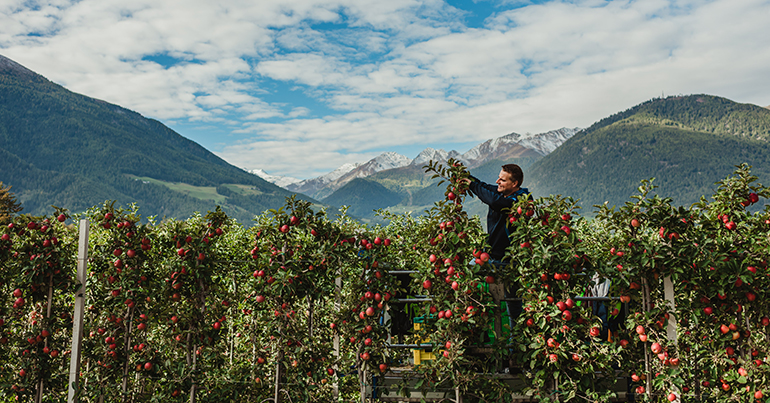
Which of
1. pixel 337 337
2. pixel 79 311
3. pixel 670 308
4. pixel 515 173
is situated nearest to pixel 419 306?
pixel 337 337

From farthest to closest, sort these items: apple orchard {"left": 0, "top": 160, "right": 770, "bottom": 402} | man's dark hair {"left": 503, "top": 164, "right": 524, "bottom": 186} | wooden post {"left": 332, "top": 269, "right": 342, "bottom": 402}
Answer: man's dark hair {"left": 503, "top": 164, "right": 524, "bottom": 186} → wooden post {"left": 332, "top": 269, "right": 342, "bottom": 402} → apple orchard {"left": 0, "top": 160, "right": 770, "bottom": 402}

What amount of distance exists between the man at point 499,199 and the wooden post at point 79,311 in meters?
3.95

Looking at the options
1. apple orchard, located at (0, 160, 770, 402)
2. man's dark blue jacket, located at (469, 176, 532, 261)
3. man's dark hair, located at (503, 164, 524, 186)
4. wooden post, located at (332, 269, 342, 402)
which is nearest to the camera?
apple orchard, located at (0, 160, 770, 402)

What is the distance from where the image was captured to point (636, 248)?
13.9 ft

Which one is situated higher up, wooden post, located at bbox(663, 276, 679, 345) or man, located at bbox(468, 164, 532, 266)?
man, located at bbox(468, 164, 532, 266)

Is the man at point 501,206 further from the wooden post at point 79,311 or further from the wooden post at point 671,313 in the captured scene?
the wooden post at point 79,311

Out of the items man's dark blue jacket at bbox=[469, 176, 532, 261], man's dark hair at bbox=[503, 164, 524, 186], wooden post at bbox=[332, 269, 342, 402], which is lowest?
wooden post at bbox=[332, 269, 342, 402]

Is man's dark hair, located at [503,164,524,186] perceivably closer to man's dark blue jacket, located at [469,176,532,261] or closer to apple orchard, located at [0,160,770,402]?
man's dark blue jacket, located at [469,176,532,261]

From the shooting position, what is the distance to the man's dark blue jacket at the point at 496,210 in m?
4.41

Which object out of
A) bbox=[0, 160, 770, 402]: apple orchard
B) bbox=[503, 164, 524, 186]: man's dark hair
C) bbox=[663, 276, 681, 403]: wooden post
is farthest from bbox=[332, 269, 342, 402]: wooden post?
bbox=[663, 276, 681, 403]: wooden post

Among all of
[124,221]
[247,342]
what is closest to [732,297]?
[247,342]

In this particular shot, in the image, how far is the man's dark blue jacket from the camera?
14.5 ft

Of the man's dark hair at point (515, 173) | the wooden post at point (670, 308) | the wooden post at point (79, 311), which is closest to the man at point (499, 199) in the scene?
the man's dark hair at point (515, 173)

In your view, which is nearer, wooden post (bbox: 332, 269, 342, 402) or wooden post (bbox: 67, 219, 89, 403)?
wooden post (bbox: 332, 269, 342, 402)
